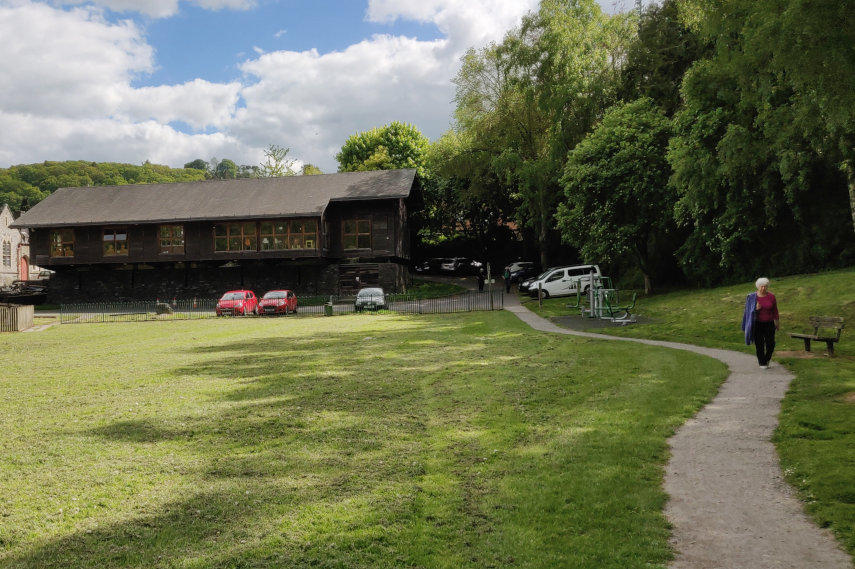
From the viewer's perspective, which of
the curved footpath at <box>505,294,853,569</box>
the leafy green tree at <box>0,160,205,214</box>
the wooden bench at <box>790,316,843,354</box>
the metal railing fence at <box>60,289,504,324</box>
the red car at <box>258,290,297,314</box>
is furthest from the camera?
the leafy green tree at <box>0,160,205,214</box>

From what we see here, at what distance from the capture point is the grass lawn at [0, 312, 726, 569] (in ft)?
16.1

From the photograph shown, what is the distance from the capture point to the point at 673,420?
28.6ft

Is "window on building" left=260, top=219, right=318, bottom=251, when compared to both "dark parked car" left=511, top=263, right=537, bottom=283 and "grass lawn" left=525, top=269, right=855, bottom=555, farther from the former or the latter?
"grass lawn" left=525, top=269, right=855, bottom=555

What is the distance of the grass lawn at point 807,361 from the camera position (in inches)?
233

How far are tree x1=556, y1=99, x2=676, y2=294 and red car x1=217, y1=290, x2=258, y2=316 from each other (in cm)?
1885

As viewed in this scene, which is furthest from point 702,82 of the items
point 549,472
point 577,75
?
point 549,472

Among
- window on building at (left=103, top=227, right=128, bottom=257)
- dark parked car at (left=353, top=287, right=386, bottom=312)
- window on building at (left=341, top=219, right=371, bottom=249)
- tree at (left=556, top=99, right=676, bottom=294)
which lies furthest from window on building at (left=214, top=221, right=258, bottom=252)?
tree at (left=556, top=99, right=676, bottom=294)

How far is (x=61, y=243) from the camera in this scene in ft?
155

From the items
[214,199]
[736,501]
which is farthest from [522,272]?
Result: [736,501]

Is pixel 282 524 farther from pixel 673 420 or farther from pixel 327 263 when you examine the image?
pixel 327 263

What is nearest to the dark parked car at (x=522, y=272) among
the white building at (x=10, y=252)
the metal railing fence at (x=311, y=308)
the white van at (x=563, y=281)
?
the metal railing fence at (x=311, y=308)

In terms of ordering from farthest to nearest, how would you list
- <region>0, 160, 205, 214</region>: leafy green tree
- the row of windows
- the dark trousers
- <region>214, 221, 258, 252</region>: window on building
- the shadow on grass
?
<region>0, 160, 205, 214</region>: leafy green tree
<region>214, 221, 258, 252</region>: window on building
the row of windows
the dark trousers
the shadow on grass

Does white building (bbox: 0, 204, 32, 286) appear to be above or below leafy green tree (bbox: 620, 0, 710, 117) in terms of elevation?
below

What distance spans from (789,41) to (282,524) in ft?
46.6
